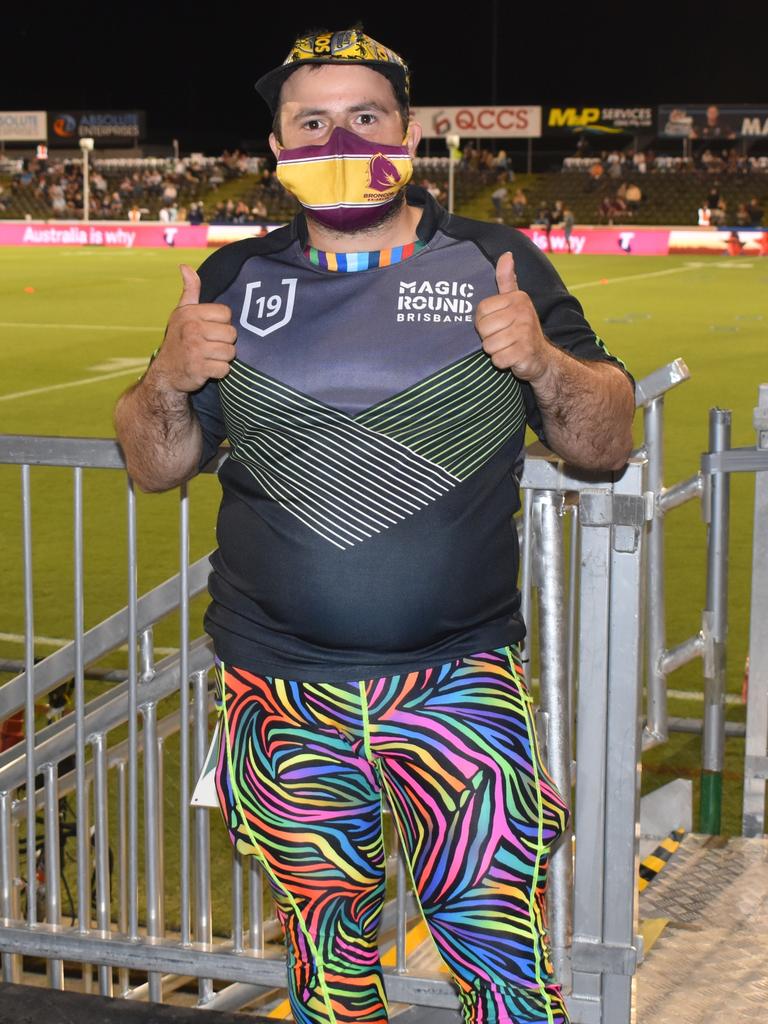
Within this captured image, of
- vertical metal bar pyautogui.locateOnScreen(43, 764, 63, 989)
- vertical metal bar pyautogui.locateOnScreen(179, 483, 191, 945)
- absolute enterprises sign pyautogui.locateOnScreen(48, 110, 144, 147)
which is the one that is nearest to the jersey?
vertical metal bar pyautogui.locateOnScreen(179, 483, 191, 945)

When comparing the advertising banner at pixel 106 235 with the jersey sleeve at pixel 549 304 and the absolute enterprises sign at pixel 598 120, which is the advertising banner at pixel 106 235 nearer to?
the absolute enterprises sign at pixel 598 120

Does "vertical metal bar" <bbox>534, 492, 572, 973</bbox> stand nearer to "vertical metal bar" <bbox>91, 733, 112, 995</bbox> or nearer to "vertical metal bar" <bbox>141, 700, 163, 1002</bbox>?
"vertical metal bar" <bbox>141, 700, 163, 1002</bbox>

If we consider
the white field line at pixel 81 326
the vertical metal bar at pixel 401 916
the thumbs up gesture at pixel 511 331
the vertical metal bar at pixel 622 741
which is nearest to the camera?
the thumbs up gesture at pixel 511 331

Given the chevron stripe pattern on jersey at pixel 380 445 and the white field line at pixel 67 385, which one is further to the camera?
the white field line at pixel 67 385

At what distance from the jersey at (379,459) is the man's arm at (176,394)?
7 cm

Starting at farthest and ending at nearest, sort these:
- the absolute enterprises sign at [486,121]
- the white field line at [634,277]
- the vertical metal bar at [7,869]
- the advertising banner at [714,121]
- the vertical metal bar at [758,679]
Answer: the absolute enterprises sign at [486,121]
the advertising banner at [714,121]
the white field line at [634,277]
the vertical metal bar at [758,679]
the vertical metal bar at [7,869]

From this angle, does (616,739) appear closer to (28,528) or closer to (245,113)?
(28,528)

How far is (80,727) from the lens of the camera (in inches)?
141

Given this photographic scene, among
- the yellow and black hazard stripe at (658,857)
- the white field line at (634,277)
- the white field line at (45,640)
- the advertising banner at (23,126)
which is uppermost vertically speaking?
the advertising banner at (23,126)

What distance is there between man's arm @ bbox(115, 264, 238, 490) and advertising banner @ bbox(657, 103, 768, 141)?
6110 centimetres

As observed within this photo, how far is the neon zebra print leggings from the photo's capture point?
2484 mm

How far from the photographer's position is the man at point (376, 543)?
2.50 meters

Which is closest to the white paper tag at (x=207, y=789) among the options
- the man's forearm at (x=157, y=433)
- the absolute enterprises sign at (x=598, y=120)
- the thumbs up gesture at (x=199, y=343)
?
the man's forearm at (x=157, y=433)

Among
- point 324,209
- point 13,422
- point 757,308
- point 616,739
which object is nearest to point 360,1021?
point 616,739
